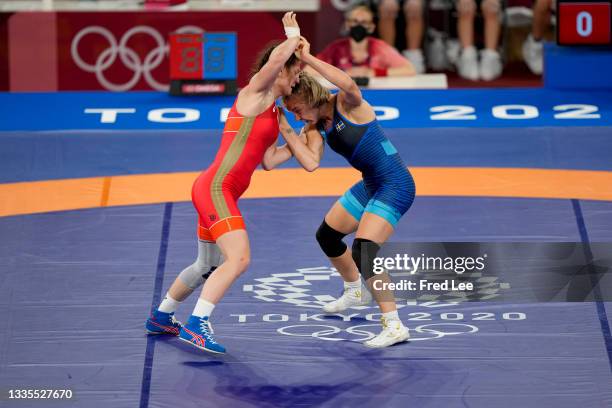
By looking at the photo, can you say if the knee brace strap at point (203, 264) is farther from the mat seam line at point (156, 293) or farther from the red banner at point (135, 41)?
the red banner at point (135, 41)

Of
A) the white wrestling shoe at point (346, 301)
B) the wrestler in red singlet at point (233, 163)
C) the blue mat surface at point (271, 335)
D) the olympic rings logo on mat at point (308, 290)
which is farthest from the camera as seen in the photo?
the olympic rings logo on mat at point (308, 290)

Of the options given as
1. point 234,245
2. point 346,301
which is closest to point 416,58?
point 346,301

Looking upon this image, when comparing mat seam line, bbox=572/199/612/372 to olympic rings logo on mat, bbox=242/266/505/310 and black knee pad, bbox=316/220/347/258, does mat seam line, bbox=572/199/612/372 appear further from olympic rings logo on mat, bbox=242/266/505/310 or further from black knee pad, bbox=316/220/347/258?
black knee pad, bbox=316/220/347/258

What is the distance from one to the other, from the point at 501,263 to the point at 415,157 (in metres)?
3.25

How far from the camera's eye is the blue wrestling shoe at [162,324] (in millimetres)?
7691

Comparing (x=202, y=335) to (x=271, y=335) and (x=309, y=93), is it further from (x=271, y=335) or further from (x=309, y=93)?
(x=309, y=93)

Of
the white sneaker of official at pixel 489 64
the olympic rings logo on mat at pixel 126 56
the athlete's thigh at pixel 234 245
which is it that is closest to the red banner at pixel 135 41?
the olympic rings logo on mat at pixel 126 56

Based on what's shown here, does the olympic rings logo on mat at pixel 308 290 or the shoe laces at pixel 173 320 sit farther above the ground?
the shoe laces at pixel 173 320

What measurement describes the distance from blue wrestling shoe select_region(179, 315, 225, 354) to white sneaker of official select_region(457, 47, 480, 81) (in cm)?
802

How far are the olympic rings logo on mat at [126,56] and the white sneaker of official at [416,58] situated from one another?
239 cm

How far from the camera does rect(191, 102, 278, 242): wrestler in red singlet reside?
24.3 ft

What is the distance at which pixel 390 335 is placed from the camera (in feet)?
24.7

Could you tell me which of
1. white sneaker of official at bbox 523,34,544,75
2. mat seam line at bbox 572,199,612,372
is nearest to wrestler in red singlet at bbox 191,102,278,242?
mat seam line at bbox 572,199,612,372

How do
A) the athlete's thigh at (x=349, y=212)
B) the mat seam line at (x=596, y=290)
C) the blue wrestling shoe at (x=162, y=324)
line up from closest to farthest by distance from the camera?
the mat seam line at (x=596, y=290) < the blue wrestling shoe at (x=162, y=324) < the athlete's thigh at (x=349, y=212)
